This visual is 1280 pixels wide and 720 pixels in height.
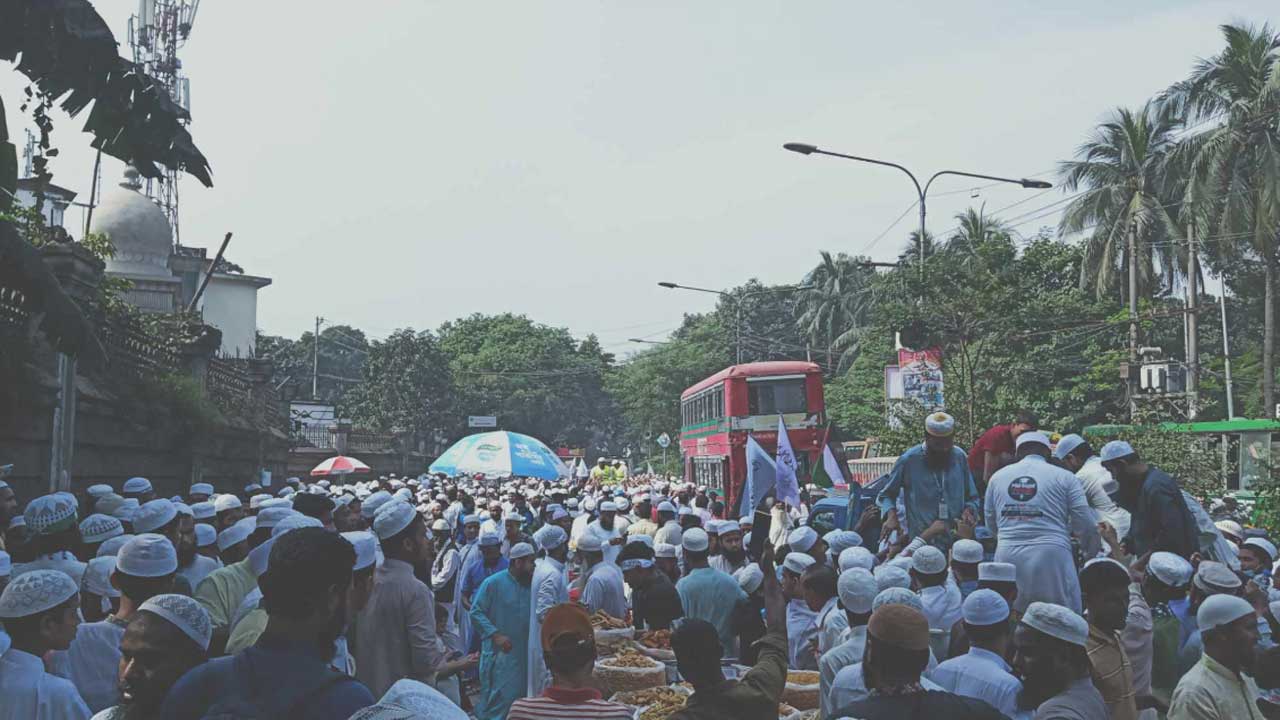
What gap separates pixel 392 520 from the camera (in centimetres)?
583

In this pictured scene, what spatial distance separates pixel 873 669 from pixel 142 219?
102ft

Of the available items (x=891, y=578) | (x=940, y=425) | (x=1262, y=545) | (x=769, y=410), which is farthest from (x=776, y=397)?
(x=891, y=578)

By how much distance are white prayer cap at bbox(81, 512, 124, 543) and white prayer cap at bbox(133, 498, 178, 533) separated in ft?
0.62

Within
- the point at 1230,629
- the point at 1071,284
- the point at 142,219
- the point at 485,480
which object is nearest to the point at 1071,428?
the point at 1071,284

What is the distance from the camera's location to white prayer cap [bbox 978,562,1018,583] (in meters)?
6.36

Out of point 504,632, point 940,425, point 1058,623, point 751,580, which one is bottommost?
point 504,632

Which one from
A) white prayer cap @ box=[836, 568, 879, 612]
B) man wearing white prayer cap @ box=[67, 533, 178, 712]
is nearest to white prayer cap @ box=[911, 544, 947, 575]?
white prayer cap @ box=[836, 568, 879, 612]

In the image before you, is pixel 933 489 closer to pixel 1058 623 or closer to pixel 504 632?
pixel 504 632

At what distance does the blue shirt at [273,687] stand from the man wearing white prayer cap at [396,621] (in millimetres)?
2860

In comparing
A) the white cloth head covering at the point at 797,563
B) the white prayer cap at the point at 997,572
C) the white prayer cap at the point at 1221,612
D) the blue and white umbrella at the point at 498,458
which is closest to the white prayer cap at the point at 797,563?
the white cloth head covering at the point at 797,563

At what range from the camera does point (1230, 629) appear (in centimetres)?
448

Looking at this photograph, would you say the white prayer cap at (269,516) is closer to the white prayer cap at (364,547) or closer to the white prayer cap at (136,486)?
the white prayer cap at (364,547)

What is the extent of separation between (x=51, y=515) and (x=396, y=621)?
2.21 metres

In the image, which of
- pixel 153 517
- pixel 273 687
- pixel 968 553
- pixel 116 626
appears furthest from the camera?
pixel 153 517
